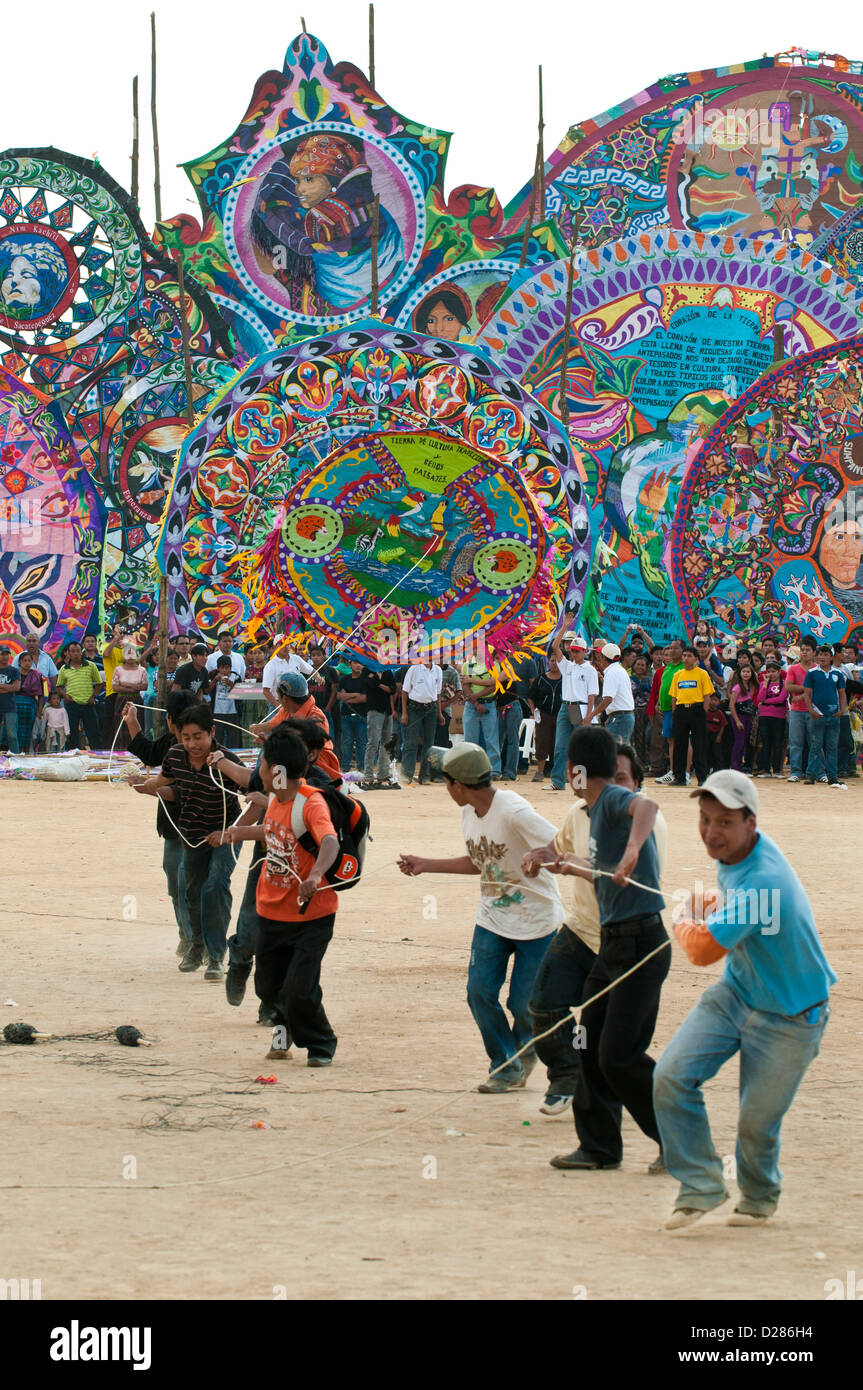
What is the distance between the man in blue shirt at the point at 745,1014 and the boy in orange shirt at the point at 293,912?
2407 millimetres

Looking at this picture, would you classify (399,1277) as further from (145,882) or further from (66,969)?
(145,882)

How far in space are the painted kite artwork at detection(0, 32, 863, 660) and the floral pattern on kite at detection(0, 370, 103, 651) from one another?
0.10 ft

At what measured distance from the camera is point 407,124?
1026 inches

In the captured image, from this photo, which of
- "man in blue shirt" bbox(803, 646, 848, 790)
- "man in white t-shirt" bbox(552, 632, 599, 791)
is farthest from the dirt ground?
"man in blue shirt" bbox(803, 646, 848, 790)

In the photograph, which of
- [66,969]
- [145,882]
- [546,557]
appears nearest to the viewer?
[66,969]

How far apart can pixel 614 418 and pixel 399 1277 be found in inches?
871

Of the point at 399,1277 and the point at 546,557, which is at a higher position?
the point at 546,557

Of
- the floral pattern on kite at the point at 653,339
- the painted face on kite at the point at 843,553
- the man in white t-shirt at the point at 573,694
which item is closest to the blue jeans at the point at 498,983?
the man in white t-shirt at the point at 573,694

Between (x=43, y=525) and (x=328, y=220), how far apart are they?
598 cm

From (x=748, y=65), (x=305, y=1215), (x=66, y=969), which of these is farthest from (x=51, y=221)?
(x=305, y=1215)

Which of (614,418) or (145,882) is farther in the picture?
(614,418)

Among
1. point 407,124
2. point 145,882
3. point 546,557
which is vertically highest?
point 407,124

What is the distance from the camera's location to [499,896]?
7.04 m

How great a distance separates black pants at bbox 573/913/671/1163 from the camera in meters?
5.80
